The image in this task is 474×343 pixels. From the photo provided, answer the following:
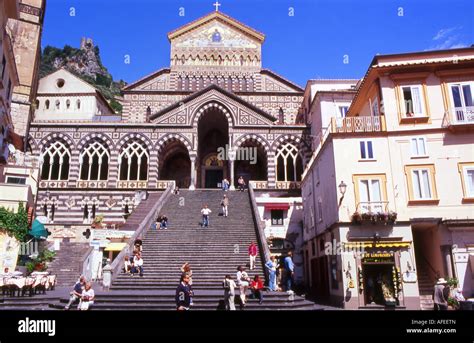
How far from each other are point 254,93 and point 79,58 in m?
80.8

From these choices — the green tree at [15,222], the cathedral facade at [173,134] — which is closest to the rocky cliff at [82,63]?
the cathedral facade at [173,134]

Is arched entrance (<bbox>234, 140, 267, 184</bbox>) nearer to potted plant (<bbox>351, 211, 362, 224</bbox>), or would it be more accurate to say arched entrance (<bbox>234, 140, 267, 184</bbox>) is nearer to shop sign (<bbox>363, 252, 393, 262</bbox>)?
potted plant (<bbox>351, 211, 362, 224</bbox>)

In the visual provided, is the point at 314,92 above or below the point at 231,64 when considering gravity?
below

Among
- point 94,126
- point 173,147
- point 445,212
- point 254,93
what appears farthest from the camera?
point 254,93

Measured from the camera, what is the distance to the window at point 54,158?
35.1m

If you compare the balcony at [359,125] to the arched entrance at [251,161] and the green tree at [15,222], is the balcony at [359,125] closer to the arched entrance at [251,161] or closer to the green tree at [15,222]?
the arched entrance at [251,161]

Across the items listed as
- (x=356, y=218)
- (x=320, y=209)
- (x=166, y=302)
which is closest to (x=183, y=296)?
(x=166, y=302)

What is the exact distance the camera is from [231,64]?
4453cm

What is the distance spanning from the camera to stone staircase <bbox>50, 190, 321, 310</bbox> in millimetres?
12625

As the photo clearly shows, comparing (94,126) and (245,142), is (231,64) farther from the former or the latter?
(94,126)

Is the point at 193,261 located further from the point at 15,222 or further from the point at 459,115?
the point at 459,115

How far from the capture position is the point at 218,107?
121ft
